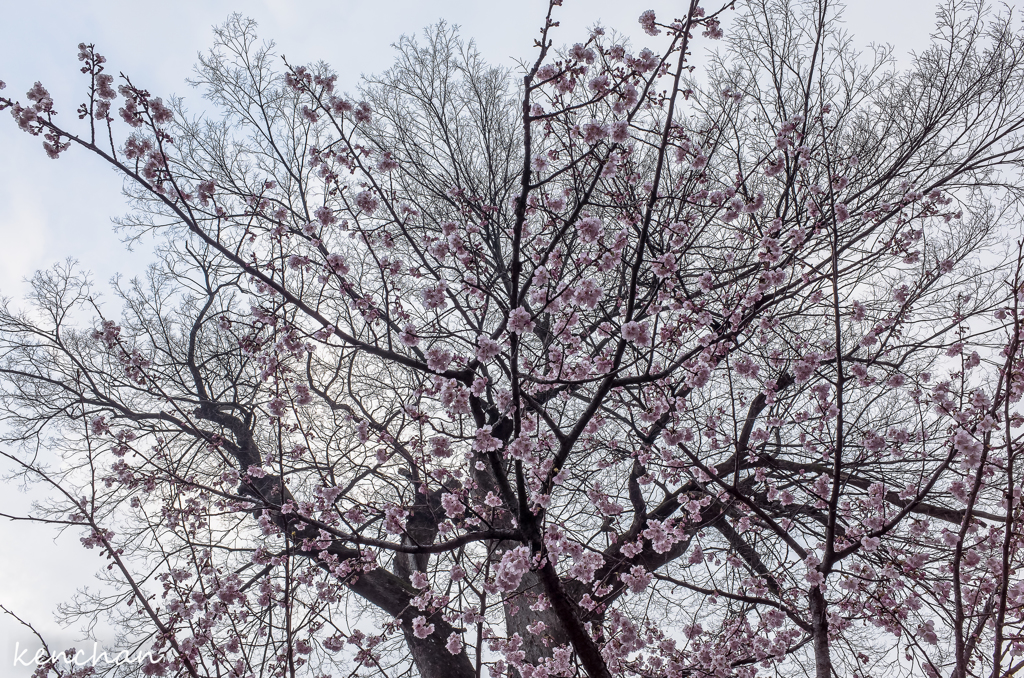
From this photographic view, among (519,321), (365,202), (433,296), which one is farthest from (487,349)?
(365,202)

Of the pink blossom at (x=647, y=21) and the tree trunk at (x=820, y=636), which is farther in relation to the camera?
the pink blossom at (x=647, y=21)

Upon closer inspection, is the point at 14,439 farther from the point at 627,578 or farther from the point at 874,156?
the point at 874,156

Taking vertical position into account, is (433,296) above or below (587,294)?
above

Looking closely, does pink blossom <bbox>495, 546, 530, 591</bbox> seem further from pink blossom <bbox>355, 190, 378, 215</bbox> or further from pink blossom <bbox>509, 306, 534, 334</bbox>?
pink blossom <bbox>355, 190, 378, 215</bbox>

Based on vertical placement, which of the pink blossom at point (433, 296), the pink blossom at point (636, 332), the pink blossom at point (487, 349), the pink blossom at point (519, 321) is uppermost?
the pink blossom at point (433, 296)

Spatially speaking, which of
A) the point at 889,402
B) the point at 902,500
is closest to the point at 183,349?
the point at 902,500

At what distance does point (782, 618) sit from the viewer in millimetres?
4441

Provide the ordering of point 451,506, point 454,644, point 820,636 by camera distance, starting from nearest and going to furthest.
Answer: point 820,636
point 451,506
point 454,644

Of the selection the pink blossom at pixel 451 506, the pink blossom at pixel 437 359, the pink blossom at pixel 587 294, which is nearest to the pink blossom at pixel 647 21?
the pink blossom at pixel 587 294

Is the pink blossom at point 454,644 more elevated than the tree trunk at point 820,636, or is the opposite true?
the pink blossom at point 454,644

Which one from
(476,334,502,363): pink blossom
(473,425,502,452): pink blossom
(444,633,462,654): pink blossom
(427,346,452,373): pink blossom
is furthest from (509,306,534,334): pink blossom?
(444,633,462,654): pink blossom

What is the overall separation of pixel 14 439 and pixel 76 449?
63 cm

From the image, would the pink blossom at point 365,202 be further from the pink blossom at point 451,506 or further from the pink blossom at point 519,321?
the pink blossom at point 451,506

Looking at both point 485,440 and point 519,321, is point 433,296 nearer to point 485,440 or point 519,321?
point 519,321
